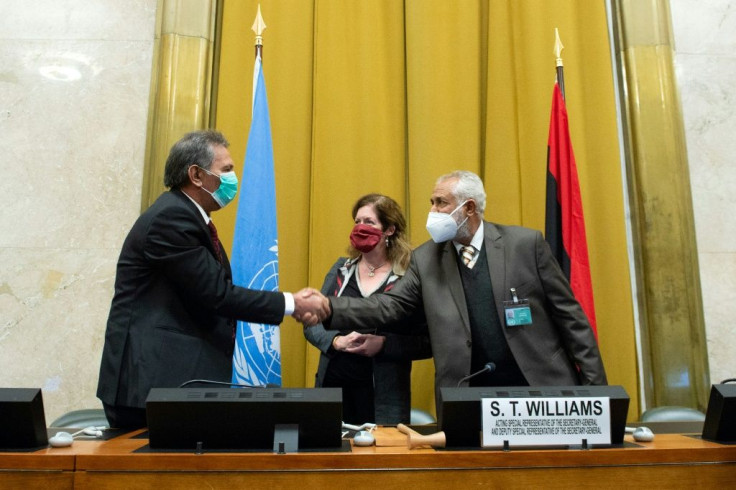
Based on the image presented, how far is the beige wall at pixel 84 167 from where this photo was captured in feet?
14.1

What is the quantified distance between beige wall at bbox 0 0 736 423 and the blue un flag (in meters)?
1.02

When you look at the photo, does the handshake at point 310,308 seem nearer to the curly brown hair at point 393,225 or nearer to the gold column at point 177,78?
the curly brown hair at point 393,225

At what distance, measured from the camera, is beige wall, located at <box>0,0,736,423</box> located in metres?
4.29

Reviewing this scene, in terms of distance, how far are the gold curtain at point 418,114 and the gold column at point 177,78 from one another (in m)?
0.11

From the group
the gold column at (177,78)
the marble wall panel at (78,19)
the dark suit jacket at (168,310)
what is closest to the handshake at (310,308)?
the dark suit jacket at (168,310)

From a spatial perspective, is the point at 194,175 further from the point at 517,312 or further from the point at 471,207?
the point at 517,312

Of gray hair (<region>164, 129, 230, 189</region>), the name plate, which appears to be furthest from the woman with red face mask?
the name plate

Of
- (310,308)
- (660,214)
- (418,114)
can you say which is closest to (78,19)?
(418,114)

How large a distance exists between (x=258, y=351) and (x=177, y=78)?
188cm

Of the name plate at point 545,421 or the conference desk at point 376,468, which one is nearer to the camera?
the conference desk at point 376,468

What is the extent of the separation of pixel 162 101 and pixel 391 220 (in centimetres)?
181

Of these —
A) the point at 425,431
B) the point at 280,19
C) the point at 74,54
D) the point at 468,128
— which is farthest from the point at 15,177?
the point at 425,431

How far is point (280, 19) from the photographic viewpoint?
465 centimetres

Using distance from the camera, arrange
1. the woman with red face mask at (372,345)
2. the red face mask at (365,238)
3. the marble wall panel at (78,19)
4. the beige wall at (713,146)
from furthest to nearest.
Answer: the marble wall panel at (78,19), the beige wall at (713,146), the red face mask at (365,238), the woman with red face mask at (372,345)
